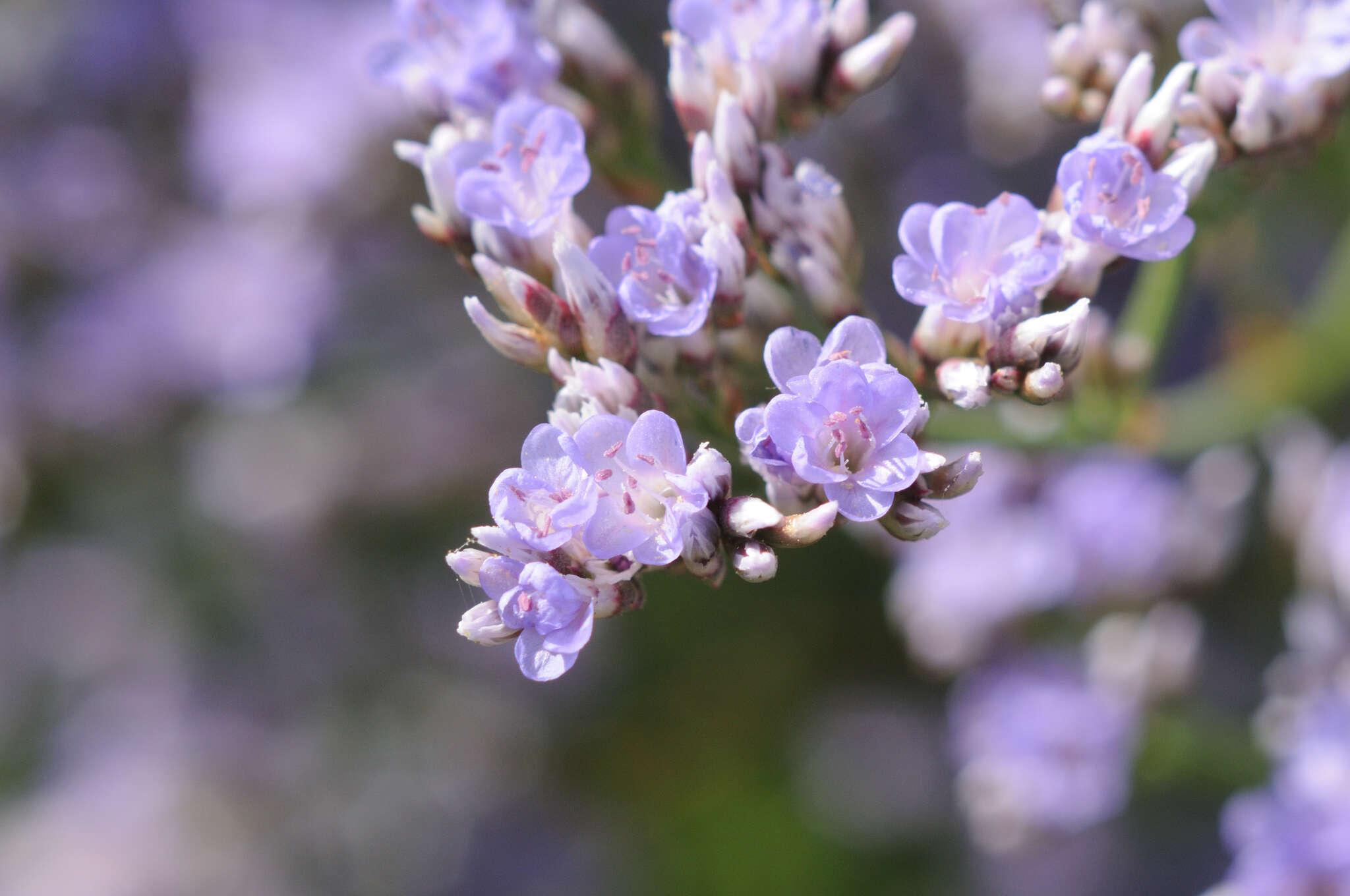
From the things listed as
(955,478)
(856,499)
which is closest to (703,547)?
(856,499)

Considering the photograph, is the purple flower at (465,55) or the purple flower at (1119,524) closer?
the purple flower at (465,55)

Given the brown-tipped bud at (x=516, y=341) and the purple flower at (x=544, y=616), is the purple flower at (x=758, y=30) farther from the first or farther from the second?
the purple flower at (x=544, y=616)

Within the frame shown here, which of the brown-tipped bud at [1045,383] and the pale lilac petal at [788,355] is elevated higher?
the pale lilac petal at [788,355]

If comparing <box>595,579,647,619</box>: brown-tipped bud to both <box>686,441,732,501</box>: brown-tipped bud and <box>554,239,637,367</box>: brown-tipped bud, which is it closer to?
<box>686,441,732,501</box>: brown-tipped bud

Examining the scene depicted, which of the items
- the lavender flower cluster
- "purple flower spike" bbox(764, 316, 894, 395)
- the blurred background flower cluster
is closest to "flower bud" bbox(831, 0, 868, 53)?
the lavender flower cluster

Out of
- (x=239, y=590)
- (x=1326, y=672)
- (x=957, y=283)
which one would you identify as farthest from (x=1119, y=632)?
(x=239, y=590)

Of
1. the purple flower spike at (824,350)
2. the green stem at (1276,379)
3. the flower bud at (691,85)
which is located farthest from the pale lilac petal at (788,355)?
the green stem at (1276,379)
